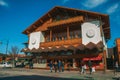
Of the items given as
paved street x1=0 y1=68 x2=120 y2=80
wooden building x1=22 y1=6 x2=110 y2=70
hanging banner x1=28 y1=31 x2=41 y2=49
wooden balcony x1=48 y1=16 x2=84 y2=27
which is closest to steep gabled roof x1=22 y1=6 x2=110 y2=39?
wooden building x1=22 y1=6 x2=110 y2=70

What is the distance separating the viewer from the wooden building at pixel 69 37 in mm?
28688

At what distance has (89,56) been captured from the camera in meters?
28.8

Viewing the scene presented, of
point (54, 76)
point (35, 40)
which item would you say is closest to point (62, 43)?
point (35, 40)

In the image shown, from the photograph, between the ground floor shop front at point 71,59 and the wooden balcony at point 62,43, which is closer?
the ground floor shop front at point 71,59

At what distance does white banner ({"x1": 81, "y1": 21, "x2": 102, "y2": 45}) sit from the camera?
1166 inches

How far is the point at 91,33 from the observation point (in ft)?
98.9

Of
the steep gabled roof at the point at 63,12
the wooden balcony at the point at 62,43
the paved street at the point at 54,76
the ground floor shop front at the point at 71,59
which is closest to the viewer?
the paved street at the point at 54,76

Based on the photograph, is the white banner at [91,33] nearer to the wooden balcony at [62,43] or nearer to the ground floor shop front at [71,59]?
the wooden balcony at [62,43]

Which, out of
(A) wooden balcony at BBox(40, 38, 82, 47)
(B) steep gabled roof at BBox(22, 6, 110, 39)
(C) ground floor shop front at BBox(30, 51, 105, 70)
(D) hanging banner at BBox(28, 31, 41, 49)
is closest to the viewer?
(C) ground floor shop front at BBox(30, 51, 105, 70)

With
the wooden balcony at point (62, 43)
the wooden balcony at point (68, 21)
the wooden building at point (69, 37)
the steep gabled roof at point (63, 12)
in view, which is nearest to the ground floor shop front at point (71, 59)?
the wooden building at point (69, 37)

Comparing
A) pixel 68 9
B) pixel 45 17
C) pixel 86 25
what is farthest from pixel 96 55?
pixel 45 17

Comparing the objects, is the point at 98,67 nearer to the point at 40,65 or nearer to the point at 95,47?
the point at 95,47

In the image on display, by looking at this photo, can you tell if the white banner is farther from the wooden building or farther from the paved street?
the paved street

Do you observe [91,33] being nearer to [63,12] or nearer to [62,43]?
[62,43]
